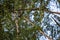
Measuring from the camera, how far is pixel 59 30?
2330mm

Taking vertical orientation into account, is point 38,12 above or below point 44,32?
above

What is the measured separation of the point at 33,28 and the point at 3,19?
0.31 m

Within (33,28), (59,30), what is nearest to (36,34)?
(33,28)

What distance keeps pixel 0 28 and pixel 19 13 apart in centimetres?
29

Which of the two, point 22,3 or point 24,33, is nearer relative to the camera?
point 24,33

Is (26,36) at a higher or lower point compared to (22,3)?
lower

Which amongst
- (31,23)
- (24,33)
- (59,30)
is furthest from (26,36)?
(59,30)

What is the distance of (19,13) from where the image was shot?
235 centimetres

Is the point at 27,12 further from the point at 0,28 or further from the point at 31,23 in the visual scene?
the point at 0,28

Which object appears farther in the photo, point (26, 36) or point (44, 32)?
point (44, 32)

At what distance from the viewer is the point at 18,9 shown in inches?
92.2

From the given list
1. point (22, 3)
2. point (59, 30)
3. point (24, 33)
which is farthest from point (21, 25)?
point (59, 30)

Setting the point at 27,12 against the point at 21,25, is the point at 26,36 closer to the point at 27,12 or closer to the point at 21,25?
the point at 21,25

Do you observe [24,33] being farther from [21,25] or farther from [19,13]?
[19,13]
